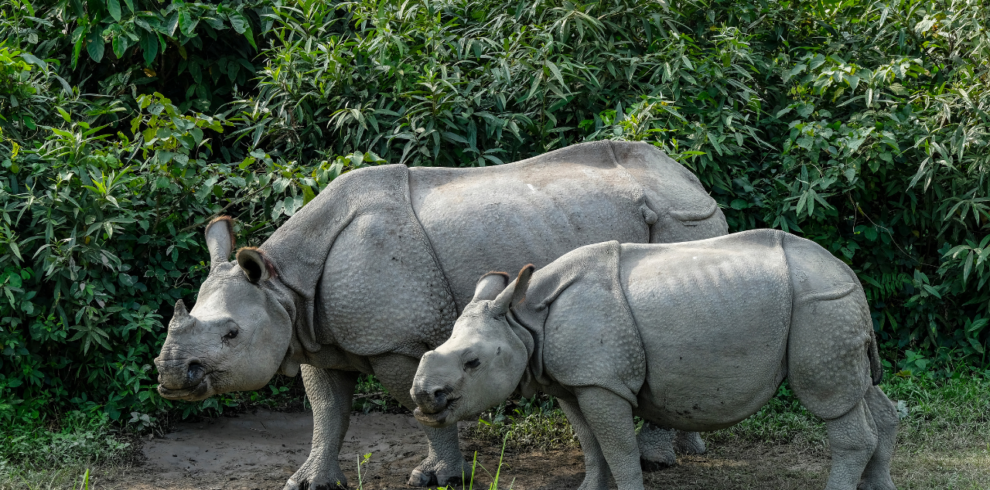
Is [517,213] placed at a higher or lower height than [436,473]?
higher

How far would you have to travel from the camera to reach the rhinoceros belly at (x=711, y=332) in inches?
198

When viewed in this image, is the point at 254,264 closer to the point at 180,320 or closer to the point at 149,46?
the point at 180,320

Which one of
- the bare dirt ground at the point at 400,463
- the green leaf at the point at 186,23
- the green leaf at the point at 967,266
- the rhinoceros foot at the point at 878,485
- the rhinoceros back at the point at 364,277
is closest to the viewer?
the rhinoceros foot at the point at 878,485

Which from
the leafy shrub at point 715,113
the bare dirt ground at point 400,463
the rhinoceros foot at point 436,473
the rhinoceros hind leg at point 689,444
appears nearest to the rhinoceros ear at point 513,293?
the bare dirt ground at point 400,463

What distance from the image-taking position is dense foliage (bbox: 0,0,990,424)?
693 centimetres

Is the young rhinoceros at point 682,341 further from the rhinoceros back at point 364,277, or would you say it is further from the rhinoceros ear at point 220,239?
the rhinoceros ear at point 220,239

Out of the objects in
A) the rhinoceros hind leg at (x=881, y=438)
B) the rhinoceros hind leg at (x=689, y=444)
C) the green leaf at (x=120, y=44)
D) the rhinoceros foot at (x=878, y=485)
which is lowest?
the rhinoceros hind leg at (x=689, y=444)

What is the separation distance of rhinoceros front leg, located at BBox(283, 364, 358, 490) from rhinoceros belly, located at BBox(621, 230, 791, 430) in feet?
6.03

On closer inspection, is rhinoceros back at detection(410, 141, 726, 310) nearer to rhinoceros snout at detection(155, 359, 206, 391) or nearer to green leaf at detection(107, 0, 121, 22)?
rhinoceros snout at detection(155, 359, 206, 391)

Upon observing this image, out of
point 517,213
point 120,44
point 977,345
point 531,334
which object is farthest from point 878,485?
point 120,44

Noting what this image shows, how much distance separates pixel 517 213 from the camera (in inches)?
231

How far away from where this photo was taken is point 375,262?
18.6 ft

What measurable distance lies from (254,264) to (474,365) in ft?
4.37

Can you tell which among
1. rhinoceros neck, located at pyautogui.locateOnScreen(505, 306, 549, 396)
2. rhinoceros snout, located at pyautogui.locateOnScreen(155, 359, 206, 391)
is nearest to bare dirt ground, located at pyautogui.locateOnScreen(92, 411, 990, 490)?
rhinoceros neck, located at pyautogui.locateOnScreen(505, 306, 549, 396)
